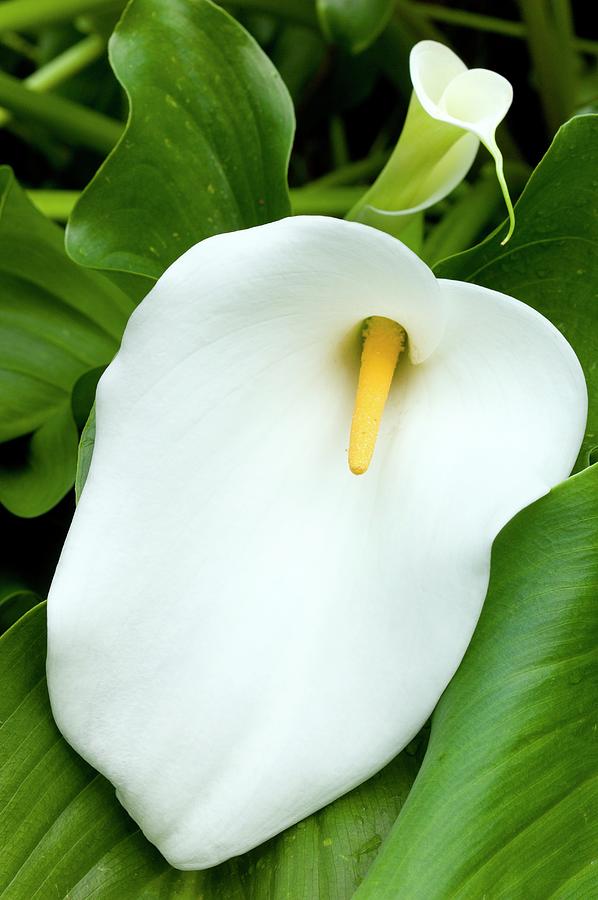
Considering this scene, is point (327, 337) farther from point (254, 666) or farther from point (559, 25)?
point (559, 25)

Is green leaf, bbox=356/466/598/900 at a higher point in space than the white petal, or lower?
lower

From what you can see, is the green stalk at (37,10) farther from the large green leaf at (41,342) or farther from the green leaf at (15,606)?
the green leaf at (15,606)

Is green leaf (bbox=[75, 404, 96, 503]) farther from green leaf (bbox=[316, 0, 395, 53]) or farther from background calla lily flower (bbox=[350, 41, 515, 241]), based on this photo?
green leaf (bbox=[316, 0, 395, 53])

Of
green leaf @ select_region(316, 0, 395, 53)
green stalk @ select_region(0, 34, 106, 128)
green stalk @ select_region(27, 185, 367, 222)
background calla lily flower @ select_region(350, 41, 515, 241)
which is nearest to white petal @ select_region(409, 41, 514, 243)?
background calla lily flower @ select_region(350, 41, 515, 241)

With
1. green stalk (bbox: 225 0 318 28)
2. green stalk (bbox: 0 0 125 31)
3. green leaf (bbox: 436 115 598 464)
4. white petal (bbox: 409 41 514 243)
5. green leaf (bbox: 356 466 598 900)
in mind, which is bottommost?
green leaf (bbox: 356 466 598 900)

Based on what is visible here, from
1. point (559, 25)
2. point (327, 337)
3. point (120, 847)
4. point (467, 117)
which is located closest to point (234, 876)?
point (120, 847)

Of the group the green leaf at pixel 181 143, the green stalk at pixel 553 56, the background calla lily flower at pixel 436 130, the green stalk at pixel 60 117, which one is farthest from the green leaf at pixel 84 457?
the green stalk at pixel 553 56
